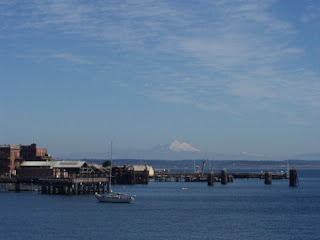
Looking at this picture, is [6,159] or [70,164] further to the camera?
[6,159]

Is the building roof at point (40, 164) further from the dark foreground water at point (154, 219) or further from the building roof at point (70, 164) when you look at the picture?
the dark foreground water at point (154, 219)

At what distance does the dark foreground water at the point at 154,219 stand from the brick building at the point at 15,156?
223ft

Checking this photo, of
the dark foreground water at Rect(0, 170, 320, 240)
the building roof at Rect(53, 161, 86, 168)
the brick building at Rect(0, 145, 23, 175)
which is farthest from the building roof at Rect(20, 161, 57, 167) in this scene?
the dark foreground water at Rect(0, 170, 320, 240)

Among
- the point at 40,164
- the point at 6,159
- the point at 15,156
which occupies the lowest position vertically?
the point at 40,164

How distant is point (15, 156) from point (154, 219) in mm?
110743

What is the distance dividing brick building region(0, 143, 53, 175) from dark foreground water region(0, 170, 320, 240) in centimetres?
6783

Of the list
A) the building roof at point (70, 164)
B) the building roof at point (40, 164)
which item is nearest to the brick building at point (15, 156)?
the building roof at point (40, 164)

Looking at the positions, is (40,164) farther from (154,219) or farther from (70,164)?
(154,219)

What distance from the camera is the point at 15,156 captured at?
190 m

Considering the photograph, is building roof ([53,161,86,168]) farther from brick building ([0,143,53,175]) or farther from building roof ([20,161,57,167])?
brick building ([0,143,53,175])

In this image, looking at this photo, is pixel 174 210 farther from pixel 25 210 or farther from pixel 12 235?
pixel 12 235

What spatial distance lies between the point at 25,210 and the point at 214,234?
36.2 meters

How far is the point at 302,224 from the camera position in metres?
85.2

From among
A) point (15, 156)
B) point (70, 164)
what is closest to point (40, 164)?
point (70, 164)
